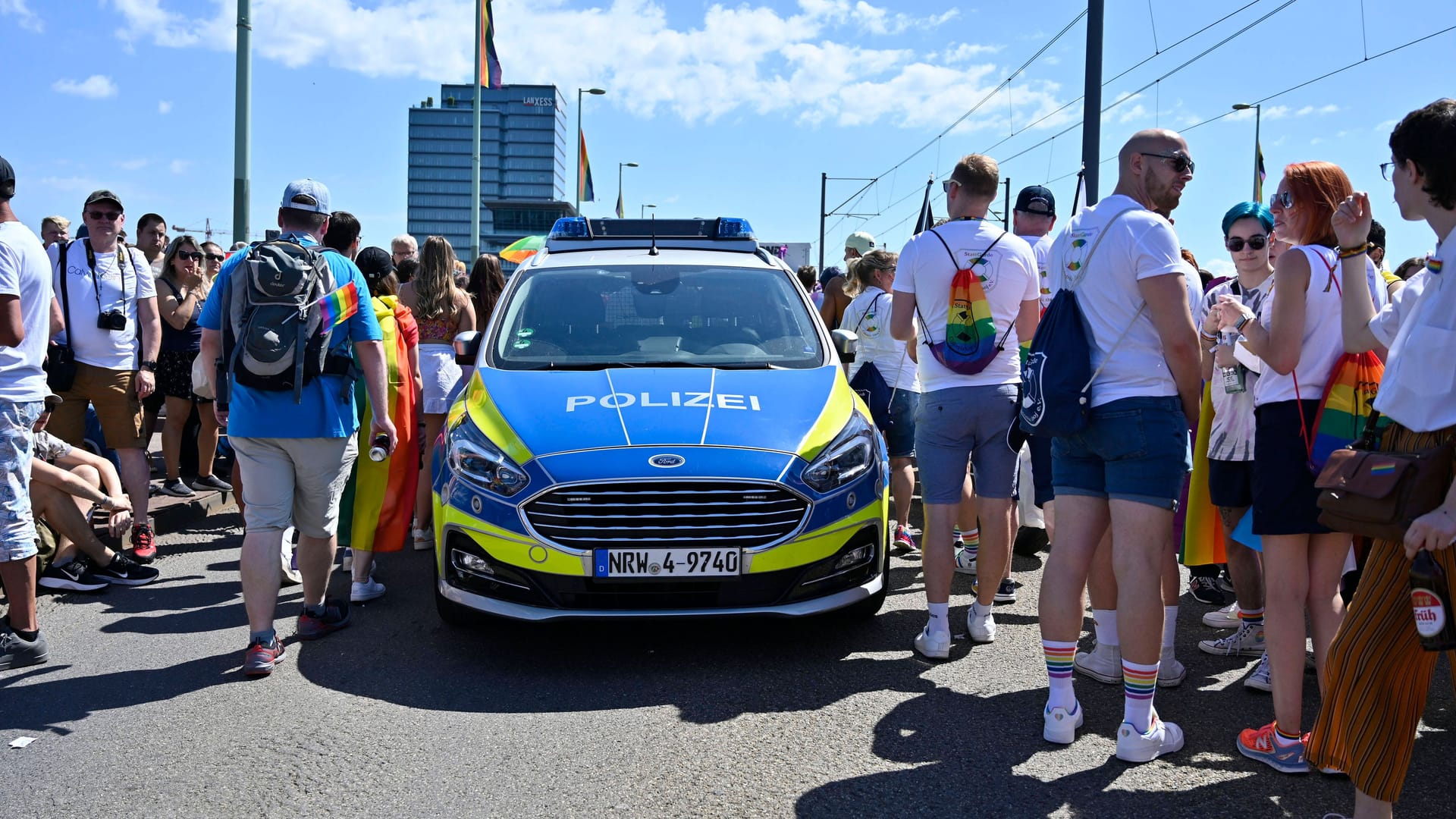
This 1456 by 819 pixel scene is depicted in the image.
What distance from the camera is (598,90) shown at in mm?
37719

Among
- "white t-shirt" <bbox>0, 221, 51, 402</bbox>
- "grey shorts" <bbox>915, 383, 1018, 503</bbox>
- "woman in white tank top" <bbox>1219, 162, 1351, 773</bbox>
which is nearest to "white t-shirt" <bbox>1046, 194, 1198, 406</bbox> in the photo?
"woman in white tank top" <bbox>1219, 162, 1351, 773</bbox>

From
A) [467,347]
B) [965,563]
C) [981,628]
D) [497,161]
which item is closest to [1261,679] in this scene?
[981,628]

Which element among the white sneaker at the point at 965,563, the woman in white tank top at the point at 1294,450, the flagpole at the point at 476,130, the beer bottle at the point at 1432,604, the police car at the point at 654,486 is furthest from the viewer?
the flagpole at the point at 476,130

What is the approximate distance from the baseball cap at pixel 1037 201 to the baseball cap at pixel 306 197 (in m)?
3.36

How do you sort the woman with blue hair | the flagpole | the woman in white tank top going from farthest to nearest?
the flagpole
the woman with blue hair
the woman in white tank top

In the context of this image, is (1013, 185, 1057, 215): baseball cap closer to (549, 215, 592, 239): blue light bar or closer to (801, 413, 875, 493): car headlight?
(801, 413, 875, 493): car headlight

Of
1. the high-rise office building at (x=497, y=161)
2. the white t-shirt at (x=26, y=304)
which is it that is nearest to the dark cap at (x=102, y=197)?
the white t-shirt at (x=26, y=304)

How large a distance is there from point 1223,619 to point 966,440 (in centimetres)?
168

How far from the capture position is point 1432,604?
103 inches

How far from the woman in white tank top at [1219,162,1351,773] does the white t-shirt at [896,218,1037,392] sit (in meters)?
1.26

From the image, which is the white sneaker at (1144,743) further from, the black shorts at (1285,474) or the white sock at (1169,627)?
the white sock at (1169,627)

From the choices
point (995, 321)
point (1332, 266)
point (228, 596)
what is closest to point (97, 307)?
point (228, 596)

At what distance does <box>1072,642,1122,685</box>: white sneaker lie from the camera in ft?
14.7

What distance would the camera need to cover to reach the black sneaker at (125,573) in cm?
634
